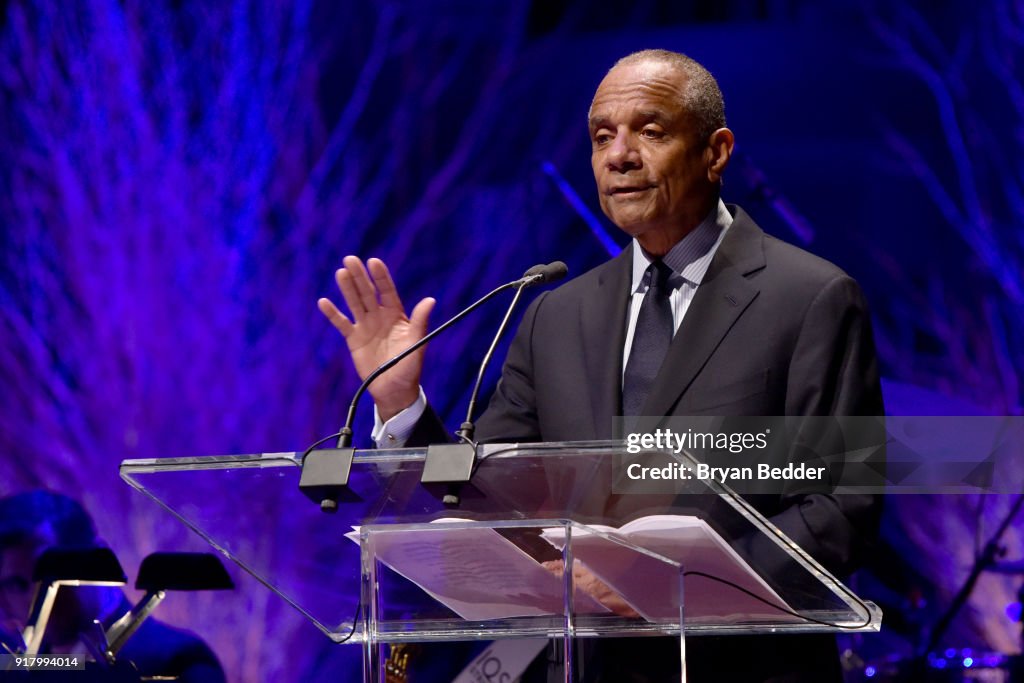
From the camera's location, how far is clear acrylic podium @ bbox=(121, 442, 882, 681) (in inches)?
57.6

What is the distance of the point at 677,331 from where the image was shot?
2170mm

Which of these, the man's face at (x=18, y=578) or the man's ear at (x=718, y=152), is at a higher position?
the man's ear at (x=718, y=152)

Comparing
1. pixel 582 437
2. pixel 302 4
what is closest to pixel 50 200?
pixel 302 4

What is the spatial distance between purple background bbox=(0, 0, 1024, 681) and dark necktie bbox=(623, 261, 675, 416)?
1911 mm

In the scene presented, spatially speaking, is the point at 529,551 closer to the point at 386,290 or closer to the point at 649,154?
the point at 386,290

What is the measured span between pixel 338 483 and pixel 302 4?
3.48 meters

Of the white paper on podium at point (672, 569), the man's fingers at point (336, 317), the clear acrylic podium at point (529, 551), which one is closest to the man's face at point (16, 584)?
the man's fingers at point (336, 317)

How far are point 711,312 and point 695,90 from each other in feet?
1.58

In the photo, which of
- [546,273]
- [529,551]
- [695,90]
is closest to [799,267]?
[695,90]

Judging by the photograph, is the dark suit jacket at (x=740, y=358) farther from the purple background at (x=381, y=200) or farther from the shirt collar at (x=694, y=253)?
the purple background at (x=381, y=200)

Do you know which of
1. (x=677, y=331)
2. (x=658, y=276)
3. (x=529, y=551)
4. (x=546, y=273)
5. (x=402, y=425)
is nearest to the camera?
(x=529, y=551)

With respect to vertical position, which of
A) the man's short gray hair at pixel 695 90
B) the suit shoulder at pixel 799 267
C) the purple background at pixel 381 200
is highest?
the purple background at pixel 381 200

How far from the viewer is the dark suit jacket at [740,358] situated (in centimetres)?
206

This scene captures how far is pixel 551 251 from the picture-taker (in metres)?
4.29
